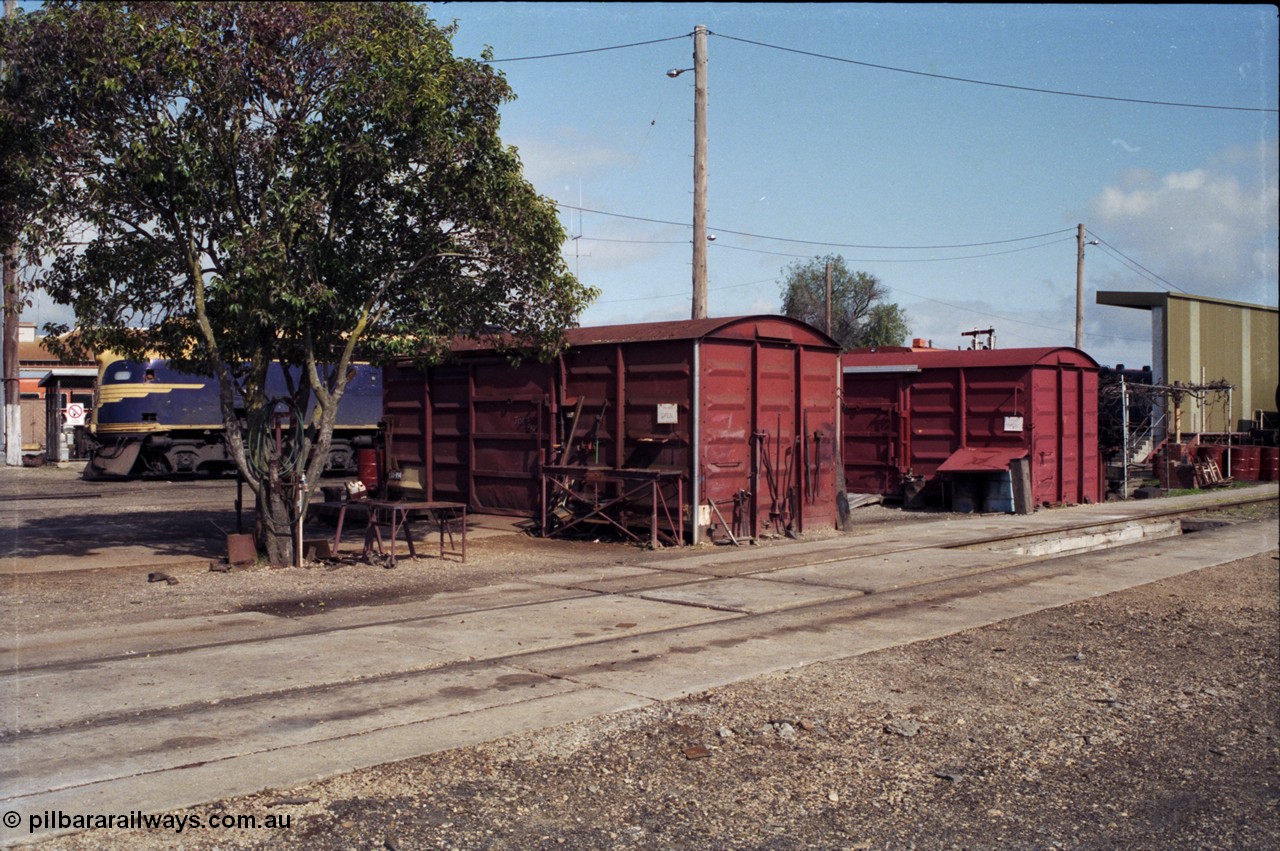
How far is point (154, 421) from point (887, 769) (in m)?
26.7

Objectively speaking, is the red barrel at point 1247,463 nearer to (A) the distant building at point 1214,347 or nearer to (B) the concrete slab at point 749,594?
(A) the distant building at point 1214,347

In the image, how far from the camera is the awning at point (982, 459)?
816 inches

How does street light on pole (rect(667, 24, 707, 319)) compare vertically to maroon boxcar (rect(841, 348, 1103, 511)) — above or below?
above

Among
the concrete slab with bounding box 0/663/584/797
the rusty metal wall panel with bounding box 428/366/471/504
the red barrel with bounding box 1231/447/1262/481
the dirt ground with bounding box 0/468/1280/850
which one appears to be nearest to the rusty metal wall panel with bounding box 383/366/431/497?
the rusty metal wall panel with bounding box 428/366/471/504

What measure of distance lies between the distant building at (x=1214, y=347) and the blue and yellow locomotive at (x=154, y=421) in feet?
84.0

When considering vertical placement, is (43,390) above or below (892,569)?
above

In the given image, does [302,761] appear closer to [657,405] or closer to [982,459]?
[657,405]

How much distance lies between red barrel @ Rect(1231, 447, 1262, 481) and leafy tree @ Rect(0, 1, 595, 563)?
26074mm

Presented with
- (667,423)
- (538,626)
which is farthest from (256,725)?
(667,423)

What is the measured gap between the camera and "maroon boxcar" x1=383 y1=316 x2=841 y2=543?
1535 centimetres

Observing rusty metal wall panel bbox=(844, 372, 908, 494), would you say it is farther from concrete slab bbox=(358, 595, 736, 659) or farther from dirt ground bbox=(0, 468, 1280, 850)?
dirt ground bbox=(0, 468, 1280, 850)

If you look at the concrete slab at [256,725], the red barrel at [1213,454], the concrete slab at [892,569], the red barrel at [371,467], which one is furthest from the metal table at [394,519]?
the red barrel at [1213,454]

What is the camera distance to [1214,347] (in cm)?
3962

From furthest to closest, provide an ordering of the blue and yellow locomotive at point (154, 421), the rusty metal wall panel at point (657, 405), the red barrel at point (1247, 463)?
the red barrel at point (1247, 463)
the blue and yellow locomotive at point (154, 421)
the rusty metal wall panel at point (657, 405)
